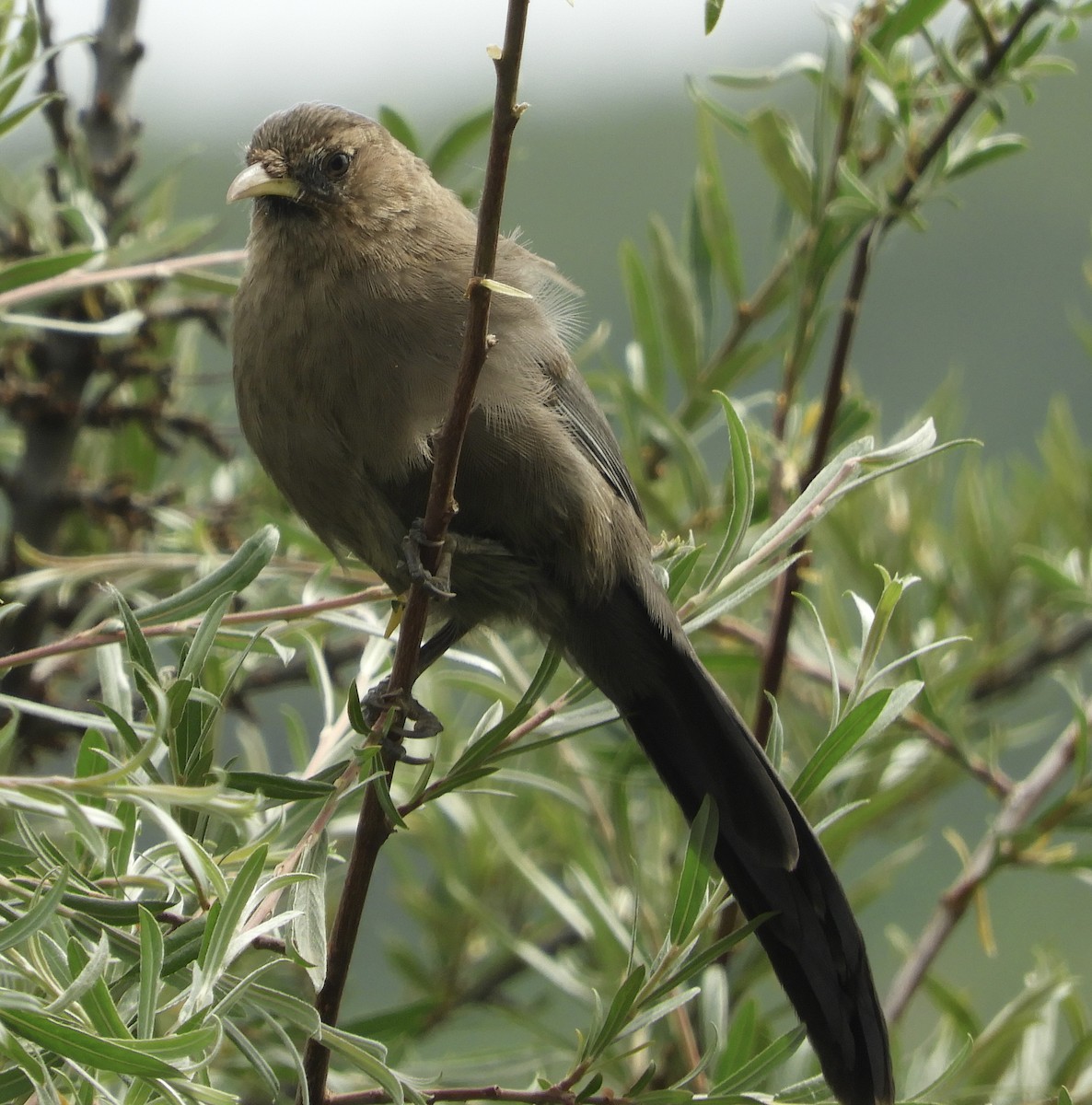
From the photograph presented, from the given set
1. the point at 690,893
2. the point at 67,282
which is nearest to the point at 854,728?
the point at 690,893

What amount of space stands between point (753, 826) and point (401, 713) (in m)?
0.87

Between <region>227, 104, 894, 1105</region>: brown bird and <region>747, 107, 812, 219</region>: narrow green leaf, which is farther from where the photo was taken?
<region>747, 107, 812, 219</region>: narrow green leaf

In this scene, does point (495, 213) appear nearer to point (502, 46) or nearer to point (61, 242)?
point (502, 46)

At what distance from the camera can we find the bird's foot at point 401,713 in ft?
7.10

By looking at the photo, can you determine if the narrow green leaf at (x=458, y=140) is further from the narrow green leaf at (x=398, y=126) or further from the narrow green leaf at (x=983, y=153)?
the narrow green leaf at (x=983, y=153)

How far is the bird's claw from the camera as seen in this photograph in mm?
2234

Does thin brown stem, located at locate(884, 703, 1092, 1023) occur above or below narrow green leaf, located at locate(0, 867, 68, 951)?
below

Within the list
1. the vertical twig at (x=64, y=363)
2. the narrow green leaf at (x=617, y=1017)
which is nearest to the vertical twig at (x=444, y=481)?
the narrow green leaf at (x=617, y=1017)

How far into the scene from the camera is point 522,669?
11.1 feet

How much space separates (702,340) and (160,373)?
48.9 inches

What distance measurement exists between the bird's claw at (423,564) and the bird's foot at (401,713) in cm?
16

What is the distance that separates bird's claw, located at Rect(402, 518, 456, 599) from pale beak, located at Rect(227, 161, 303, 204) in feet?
3.47

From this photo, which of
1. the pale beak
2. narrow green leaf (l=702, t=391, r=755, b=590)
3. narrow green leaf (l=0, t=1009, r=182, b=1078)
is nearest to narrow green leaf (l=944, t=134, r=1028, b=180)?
narrow green leaf (l=702, t=391, r=755, b=590)

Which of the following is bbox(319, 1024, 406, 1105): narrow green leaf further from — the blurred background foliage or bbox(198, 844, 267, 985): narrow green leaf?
bbox(198, 844, 267, 985): narrow green leaf
